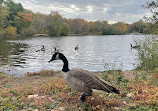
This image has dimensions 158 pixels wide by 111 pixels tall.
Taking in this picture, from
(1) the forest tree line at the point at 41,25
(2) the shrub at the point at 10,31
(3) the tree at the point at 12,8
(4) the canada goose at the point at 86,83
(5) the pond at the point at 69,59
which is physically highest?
(3) the tree at the point at 12,8

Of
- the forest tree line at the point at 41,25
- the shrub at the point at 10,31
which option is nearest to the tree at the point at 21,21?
the forest tree line at the point at 41,25

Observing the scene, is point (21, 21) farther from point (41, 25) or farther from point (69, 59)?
point (69, 59)

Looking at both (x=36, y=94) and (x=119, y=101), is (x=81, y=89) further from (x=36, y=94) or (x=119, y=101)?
(x=36, y=94)

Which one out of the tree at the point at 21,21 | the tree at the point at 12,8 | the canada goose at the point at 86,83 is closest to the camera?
the canada goose at the point at 86,83

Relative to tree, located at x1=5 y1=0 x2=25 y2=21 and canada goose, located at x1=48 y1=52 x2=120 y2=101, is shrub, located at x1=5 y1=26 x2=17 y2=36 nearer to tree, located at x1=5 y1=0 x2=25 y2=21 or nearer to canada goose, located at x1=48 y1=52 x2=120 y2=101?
tree, located at x1=5 y1=0 x2=25 y2=21

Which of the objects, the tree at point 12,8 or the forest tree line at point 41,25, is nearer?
the forest tree line at point 41,25

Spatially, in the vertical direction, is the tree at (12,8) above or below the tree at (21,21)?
above

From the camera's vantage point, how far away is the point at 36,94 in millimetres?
5414

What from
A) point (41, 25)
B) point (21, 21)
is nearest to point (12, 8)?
point (21, 21)

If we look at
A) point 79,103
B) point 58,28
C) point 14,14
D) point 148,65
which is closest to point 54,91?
point 79,103

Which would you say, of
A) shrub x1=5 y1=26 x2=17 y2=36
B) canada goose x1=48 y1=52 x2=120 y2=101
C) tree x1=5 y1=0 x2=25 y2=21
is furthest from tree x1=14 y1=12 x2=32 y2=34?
canada goose x1=48 y1=52 x2=120 y2=101

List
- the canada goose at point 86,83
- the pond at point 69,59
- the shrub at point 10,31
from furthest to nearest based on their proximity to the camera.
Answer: the shrub at point 10,31 < the pond at point 69,59 < the canada goose at point 86,83

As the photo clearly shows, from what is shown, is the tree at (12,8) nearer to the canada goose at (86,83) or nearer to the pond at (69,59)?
the pond at (69,59)

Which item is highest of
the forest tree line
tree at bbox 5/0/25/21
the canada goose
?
tree at bbox 5/0/25/21
